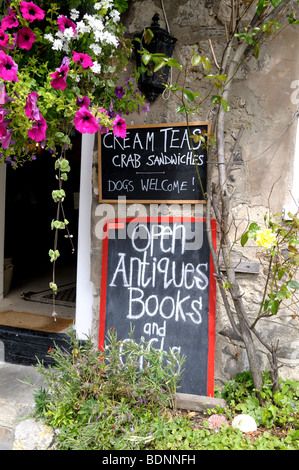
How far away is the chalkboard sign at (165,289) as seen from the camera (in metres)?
2.61

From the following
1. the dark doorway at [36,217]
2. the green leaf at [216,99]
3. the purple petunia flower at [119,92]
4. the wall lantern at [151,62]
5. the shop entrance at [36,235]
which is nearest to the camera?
the green leaf at [216,99]

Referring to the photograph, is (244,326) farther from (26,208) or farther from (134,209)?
(26,208)

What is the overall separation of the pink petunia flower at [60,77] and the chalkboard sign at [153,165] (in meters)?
0.84

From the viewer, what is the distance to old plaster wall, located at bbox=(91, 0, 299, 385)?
8.02ft

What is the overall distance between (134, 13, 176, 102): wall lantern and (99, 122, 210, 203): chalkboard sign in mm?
231

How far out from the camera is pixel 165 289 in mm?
2701

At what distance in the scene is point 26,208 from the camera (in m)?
7.00

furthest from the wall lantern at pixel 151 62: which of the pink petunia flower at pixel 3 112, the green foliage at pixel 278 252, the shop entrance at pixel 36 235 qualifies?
the shop entrance at pixel 36 235

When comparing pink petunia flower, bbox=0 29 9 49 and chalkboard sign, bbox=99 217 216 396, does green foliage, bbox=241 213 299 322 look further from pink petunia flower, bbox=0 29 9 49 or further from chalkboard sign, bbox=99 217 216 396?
pink petunia flower, bbox=0 29 9 49

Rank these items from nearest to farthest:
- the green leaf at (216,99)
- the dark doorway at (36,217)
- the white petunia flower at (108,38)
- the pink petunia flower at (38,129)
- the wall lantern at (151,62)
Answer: the pink petunia flower at (38,129), the white petunia flower at (108,38), the green leaf at (216,99), the wall lantern at (151,62), the dark doorway at (36,217)

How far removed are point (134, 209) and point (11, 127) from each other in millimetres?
1001

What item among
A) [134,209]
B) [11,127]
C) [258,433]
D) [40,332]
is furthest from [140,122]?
[258,433]

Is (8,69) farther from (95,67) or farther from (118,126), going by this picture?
(118,126)

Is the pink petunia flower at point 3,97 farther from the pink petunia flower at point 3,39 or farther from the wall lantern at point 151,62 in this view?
the wall lantern at point 151,62
